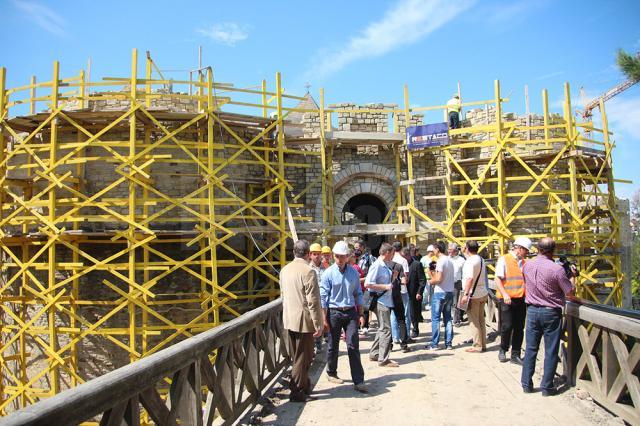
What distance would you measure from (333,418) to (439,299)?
3541mm

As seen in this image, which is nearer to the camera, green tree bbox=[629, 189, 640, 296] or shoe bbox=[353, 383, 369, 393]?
shoe bbox=[353, 383, 369, 393]

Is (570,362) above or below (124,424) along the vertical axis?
below

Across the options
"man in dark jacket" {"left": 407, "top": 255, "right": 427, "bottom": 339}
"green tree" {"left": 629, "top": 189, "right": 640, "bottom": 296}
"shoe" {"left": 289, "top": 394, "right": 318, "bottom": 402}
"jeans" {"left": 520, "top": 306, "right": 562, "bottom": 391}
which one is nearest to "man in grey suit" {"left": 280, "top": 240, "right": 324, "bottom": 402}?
"shoe" {"left": 289, "top": 394, "right": 318, "bottom": 402}

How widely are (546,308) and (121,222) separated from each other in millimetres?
10056

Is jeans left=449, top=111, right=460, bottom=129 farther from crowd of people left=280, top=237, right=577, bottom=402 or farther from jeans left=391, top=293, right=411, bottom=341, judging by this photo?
jeans left=391, top=293, right=411, bottom=341

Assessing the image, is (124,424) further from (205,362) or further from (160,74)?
(160,74)

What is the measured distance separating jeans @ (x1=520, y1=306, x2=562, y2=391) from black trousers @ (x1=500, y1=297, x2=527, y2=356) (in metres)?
1.24

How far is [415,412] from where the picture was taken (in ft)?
16.4

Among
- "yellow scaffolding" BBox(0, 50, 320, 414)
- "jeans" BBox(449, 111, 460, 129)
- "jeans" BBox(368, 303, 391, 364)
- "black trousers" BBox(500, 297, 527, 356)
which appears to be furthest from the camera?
"jeans" BBox(449, 111, 460, 129)

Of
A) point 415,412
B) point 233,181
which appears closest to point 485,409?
point 415,412

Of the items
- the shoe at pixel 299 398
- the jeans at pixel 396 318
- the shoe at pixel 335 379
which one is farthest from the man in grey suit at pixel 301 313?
the jeans at pixel 396 318

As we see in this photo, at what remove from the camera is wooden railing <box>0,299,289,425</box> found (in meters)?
2.57

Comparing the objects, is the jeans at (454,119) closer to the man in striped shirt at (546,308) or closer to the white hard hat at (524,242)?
the white hard hat at (524,242)

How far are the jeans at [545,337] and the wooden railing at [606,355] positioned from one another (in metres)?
0.26
